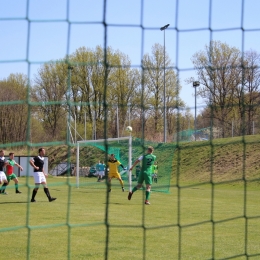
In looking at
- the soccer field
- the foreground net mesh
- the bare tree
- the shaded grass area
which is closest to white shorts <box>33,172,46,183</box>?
the foreground net mesh

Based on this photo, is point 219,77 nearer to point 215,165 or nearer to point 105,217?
point 105,217

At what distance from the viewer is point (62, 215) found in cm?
973

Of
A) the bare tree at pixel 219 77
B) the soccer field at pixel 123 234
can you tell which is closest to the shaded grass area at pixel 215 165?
the soccer field at pixel 123 234

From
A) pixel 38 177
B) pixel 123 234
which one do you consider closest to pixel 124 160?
pixel 38 177

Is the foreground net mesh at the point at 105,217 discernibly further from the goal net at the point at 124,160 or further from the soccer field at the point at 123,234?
the goal net at the point at 124,160

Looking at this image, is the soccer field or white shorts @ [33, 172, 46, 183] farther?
white shorts @ [33, 172, 46, 183]

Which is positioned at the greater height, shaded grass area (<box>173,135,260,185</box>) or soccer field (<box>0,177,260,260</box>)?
shaded grass area (<box>173,135,260,185</box>)

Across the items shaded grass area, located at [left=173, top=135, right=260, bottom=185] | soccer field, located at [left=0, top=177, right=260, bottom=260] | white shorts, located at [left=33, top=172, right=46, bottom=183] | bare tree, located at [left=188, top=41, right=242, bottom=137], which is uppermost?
bare tree, located at [left=188, top=41, right=242, bottom=137]

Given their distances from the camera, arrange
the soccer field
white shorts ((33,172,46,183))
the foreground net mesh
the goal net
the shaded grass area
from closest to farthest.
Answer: the foreground net mesh < the soccer field < white shorts ((33,172,46,183)) < the goal net < the shaded grass area

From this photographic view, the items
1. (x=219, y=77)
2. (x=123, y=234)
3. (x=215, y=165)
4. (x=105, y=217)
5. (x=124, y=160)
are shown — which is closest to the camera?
(x=105, y=217)

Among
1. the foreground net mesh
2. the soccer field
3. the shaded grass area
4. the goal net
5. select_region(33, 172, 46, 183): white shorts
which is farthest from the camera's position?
the shaded grass area

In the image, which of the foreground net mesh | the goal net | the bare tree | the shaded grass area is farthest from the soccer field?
the shaded grass area

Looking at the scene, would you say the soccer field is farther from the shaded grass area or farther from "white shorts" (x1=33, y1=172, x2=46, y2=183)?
the shaded grass area

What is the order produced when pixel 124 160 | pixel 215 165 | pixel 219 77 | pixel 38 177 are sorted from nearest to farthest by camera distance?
pixel 219 77 < pixel 38 177 < pixel 124 160 < pixel 215 165
